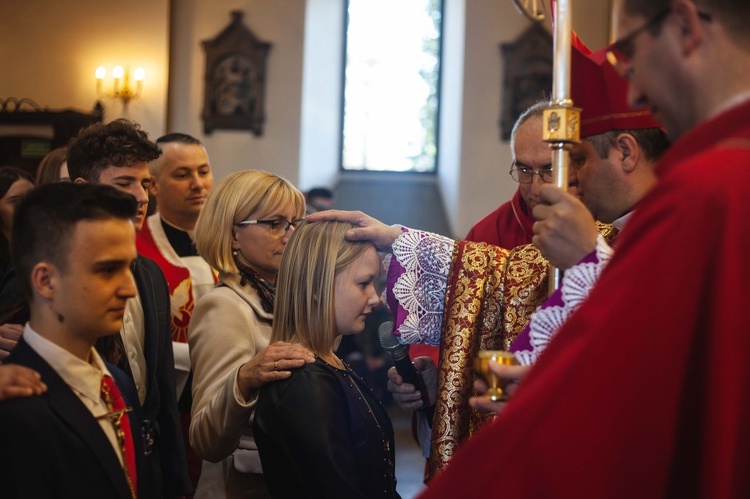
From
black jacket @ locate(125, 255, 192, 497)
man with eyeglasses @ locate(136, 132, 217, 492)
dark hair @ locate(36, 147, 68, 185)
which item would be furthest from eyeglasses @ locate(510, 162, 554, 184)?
dark hair @ locate(36, 147, 68, 185)

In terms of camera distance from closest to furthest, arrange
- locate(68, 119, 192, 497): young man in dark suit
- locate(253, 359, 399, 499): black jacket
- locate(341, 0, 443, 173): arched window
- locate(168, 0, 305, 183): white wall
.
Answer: locate(253, 359, 399, 499): black jacket
locate(68, 119, 192, 497): young man in dark suit
locate(168, 0, 305, 183): white wall
locate(341, 0, 443, 173): arched window

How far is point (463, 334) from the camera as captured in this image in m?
2.43

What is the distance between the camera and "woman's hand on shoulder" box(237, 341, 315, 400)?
7.47 feet

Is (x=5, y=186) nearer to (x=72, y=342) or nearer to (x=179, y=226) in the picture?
(x=179, y=226)

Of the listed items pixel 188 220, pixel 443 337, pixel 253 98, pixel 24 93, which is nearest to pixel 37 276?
pixel 443 337

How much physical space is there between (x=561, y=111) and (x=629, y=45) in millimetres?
453

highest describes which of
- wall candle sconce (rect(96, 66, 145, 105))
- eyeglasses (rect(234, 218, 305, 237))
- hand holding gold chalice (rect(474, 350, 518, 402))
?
wall candle sconce (rect(96, 66, 145, 105))

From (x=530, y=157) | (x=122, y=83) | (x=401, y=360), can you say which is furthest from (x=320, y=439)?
(x=122, y=83)

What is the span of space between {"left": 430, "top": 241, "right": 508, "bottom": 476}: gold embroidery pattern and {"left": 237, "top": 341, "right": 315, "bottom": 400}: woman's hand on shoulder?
402mm

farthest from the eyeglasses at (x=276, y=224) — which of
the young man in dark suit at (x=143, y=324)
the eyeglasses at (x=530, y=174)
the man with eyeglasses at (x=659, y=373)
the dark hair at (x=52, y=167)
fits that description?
the man with eyeglasses at (x=659, y=373)

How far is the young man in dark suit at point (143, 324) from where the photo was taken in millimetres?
2756

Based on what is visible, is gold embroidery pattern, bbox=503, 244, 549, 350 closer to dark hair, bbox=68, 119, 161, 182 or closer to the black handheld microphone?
the black handheld microphone

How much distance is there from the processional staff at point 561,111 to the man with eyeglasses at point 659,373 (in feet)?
1.99

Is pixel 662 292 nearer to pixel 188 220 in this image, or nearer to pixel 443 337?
pixel 443 337
